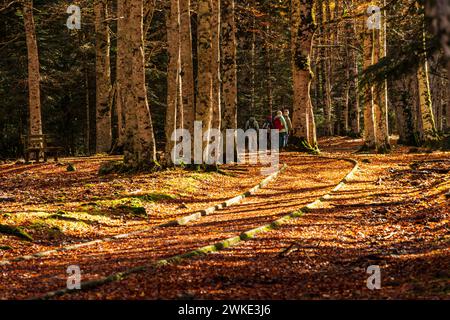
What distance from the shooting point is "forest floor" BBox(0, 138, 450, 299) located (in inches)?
260

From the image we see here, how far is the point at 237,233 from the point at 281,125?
19448 mm

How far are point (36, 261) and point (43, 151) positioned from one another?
1599 centimetres

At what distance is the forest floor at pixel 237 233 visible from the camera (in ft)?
21.6

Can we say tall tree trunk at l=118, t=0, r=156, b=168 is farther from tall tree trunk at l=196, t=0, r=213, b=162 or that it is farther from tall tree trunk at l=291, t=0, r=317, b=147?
tall tree trunk at l=291, t=0, r=317, b=147

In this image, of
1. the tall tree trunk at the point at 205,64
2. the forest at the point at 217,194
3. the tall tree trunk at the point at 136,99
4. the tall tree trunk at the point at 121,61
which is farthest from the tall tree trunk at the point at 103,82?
the tall tree trunk at the point at 205,64

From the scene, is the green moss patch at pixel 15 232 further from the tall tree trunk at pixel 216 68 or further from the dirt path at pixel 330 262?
the tall tree trunk at pixel 216 68

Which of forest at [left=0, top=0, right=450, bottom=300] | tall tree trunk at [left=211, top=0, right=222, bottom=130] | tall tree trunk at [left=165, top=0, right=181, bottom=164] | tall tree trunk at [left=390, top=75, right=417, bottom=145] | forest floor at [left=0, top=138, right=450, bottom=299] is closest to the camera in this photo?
forest floor at [left=0, top=138, right=450, bottom=299]

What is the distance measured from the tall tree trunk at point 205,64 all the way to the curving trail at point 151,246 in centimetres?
354

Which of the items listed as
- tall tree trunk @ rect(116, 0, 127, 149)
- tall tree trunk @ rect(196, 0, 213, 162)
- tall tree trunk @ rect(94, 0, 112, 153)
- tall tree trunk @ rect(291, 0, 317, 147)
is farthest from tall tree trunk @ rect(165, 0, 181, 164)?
tall tree trunk @ rect(94, 0, 112, 153)

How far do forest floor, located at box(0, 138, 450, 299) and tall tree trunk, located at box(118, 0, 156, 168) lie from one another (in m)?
0.85

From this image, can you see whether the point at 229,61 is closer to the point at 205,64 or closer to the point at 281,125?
the point at 281,125

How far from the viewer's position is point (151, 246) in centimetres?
916
